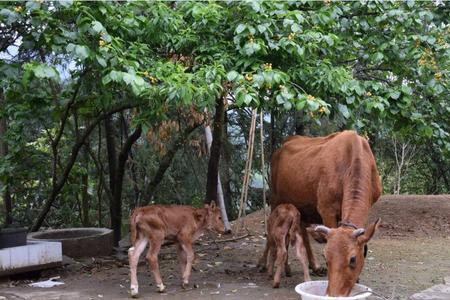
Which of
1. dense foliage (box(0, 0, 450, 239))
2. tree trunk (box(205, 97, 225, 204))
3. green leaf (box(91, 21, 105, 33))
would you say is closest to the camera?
green leaf (box(91, 21, 105, 33))

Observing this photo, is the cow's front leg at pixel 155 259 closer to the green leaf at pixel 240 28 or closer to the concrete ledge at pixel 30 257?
the concrete ledge at pixel 30 257

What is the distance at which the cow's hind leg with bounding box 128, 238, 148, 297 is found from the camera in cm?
643

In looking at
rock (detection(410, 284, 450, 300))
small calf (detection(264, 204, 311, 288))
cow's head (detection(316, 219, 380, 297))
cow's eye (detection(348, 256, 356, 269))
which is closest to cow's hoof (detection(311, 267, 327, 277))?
small calf (detection(264, 204, 311, 288))

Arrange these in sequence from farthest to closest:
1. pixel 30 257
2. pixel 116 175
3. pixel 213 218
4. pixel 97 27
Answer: pixel 116 175 → pixel 30 257 → pixel 213 218 → pixel 97 27

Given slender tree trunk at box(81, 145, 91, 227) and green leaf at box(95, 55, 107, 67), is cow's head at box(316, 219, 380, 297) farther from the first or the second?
slender tree trunk at box(81, 145, 91, 227)

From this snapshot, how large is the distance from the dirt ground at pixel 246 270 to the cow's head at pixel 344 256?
1313 millimetres

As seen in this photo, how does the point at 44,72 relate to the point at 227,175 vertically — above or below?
above

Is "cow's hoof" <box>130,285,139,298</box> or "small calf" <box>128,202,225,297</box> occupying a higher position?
"small calf" <box>128,202,225,297</box>

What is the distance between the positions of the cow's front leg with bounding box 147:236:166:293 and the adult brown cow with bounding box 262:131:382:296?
1.91m

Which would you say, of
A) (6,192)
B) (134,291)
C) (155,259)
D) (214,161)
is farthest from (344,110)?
(6,192)

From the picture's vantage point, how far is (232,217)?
14.6 m

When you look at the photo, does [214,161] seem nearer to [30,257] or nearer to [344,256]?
[30,257]

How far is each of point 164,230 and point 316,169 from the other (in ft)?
6.56

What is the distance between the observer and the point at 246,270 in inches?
Answer: 319
